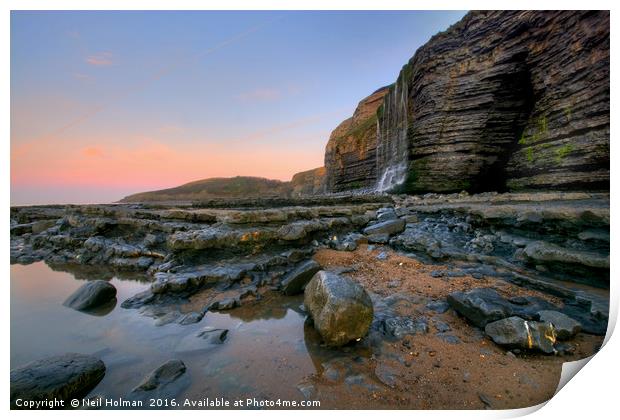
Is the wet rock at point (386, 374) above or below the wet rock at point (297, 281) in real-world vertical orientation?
below

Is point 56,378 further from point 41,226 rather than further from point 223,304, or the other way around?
point 41,226

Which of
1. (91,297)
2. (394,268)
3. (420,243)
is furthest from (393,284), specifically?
(91,297)

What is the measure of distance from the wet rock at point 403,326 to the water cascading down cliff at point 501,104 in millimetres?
3860

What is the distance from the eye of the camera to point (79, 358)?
2371mm

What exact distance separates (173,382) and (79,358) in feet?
3.42

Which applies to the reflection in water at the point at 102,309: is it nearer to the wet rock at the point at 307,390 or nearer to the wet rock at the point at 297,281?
the wet rock at the point at 297,281

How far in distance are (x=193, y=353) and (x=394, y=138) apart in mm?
19929

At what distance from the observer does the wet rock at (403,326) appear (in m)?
2.79

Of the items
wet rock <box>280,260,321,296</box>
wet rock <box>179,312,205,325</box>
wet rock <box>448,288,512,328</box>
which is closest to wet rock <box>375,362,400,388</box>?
wet rock <box>448,288,512,328</box>

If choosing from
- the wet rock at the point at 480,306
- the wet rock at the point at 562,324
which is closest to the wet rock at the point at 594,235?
the wet rock at the point at 562,324

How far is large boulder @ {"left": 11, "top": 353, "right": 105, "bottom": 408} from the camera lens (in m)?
2.01

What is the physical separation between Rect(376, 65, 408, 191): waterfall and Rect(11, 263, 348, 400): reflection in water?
49.5 feet

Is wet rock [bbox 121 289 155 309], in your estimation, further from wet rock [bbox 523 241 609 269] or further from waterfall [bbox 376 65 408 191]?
waterfall [bbox 376 65 408 191]
